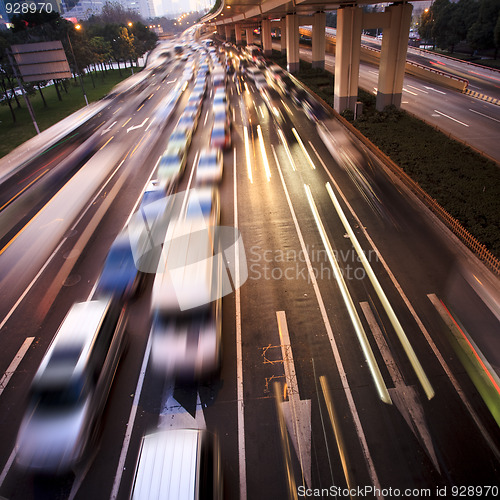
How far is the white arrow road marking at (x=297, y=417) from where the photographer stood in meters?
7.71

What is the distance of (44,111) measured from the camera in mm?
41938

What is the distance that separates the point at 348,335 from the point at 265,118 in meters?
26.4

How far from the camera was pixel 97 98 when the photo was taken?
4762 centimetres

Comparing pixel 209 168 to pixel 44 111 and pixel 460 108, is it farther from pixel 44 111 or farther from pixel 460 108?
pixel 44 111

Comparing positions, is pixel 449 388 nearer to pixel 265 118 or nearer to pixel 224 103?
pixel 265 118

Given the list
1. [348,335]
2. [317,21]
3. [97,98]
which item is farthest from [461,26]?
[348,335]

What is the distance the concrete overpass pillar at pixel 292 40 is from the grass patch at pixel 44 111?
28644 millimetres

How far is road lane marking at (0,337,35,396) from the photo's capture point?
32.6 ft

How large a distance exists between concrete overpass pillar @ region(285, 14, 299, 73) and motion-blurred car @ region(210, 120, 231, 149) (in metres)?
32.6

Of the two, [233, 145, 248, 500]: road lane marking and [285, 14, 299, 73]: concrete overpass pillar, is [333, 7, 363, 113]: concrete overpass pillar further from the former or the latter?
[285, 14, 299, 73]: concrete overpass pillar

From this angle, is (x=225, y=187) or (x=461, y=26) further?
(x=461, y=26)

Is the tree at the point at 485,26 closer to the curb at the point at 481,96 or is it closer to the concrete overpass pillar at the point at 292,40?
the curb at the point at 481,96

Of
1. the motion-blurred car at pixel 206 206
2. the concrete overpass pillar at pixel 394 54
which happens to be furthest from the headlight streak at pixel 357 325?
the concrete overpass pillar at pixel 394 54

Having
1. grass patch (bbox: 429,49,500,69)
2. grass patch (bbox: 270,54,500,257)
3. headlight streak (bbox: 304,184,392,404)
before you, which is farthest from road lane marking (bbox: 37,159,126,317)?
grass patch (bbox: 429,49,500,69)
